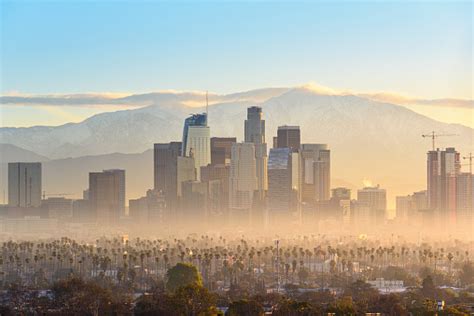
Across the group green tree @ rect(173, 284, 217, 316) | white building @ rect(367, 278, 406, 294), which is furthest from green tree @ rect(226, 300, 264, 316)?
white building @ rect(367, 278, 406, 294)

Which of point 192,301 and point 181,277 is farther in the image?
point 181,277

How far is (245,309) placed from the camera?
302 ft

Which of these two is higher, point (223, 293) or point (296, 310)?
point (296, 310)

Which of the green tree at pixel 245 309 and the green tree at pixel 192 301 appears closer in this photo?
the green tree at pixel 245 309

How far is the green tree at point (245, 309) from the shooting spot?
9128 cm

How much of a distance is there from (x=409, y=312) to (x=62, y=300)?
33.2 m

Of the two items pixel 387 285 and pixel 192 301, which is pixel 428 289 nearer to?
pixel 387 285

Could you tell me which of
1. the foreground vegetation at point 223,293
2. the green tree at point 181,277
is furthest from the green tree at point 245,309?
the green tree at point 181,277

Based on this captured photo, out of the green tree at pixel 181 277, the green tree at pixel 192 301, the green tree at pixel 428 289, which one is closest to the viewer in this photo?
the green tree at pixel 192 301

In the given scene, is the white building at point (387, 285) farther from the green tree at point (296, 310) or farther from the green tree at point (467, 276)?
the green tree at point (296, 310)

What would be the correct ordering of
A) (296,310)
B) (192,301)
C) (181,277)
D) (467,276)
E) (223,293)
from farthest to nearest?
(467,276) → (223,293) → (181,277) → (192,301) → (296,310)

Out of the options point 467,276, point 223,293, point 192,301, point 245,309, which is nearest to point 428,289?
point 223,293

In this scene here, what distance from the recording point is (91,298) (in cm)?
10112

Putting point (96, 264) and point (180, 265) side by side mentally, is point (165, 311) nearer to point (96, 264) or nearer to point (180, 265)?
point (180, 265)
